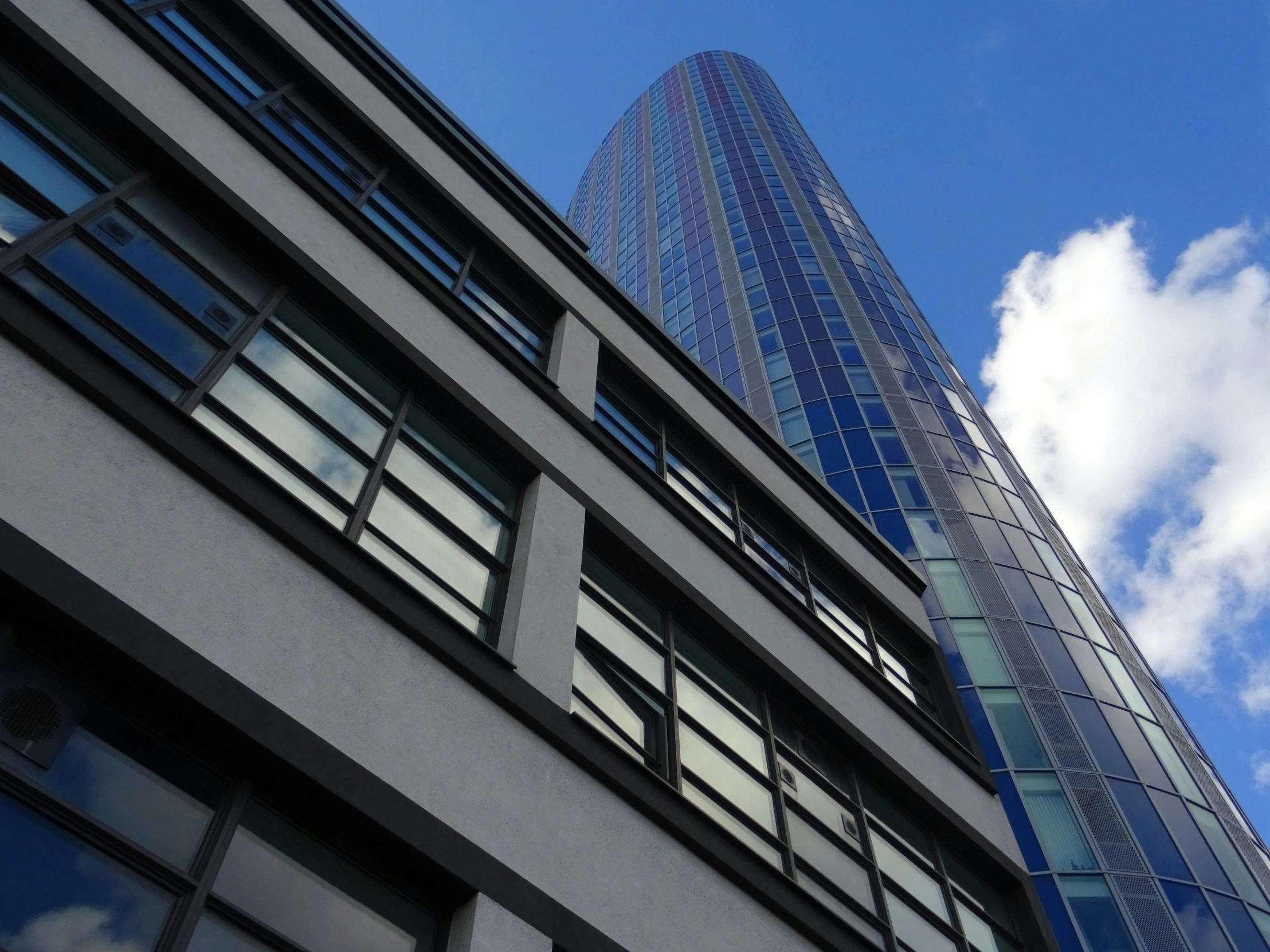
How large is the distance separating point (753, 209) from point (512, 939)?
65.7 meters

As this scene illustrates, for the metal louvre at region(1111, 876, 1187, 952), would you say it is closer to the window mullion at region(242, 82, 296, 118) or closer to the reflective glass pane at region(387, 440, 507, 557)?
the reflective glass pane at region(387, 440, 507, 557)

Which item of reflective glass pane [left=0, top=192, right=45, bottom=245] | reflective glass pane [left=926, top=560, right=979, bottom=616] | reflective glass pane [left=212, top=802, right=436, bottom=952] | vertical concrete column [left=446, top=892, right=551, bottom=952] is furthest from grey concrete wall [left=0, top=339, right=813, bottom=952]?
reflective glass pane [left=926, top=560, right=979, bottom=616]

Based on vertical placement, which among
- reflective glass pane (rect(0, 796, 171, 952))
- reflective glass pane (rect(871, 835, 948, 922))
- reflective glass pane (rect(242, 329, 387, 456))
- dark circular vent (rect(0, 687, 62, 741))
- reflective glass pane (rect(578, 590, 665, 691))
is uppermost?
reflective glass pane (rect(242, 329, 387, 456))

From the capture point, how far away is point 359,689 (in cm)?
853

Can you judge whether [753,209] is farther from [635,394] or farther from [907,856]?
[907,856]

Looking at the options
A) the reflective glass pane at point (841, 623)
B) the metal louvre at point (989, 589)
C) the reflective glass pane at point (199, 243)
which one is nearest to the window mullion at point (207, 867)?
the reflective glass pane at point (199, 243)

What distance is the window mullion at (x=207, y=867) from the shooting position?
6555mm

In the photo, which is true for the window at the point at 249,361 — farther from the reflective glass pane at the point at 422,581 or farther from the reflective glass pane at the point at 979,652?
the reflective glass pane at the point at 979,652

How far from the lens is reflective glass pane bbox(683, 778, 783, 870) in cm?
1149

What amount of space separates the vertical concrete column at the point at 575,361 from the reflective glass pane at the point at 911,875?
6918 mm

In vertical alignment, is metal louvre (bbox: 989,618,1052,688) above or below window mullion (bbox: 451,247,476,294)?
above

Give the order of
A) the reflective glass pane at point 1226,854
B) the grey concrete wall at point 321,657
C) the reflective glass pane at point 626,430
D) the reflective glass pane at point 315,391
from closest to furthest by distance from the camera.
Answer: the grey concrete wall at point 321,657
the reflective glass pane at point 315,391
the reflective glass pane at point 626,430
the reflective glass pane at point 1226,854

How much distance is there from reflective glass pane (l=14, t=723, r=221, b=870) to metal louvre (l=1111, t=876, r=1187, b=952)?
78.5ft

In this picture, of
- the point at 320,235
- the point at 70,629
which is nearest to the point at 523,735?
the point at 70,629
